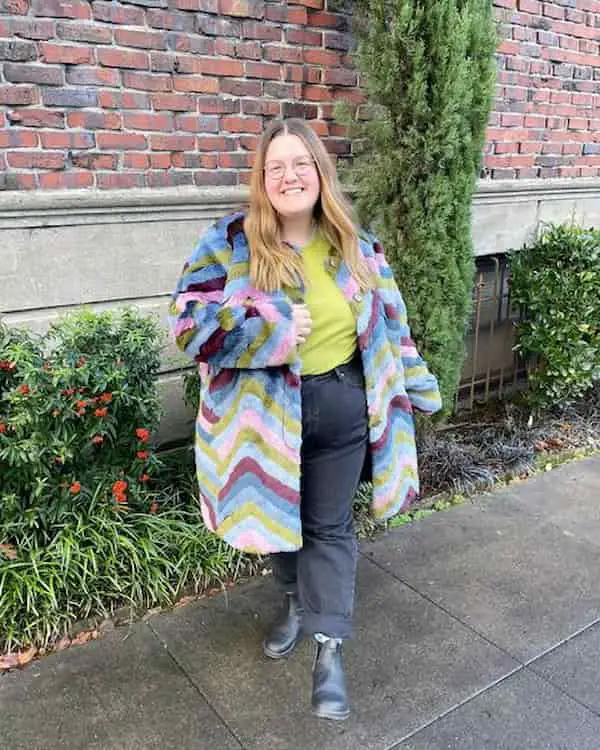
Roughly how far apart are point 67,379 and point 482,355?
347 cm

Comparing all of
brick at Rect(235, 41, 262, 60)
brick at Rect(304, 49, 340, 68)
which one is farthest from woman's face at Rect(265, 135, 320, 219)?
brick at Rect(304, 49, 340, 68)

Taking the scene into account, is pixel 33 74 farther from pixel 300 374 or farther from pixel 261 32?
pixel 300 374

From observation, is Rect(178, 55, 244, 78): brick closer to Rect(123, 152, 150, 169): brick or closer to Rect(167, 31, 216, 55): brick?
Rect(167, 31, 216, 55): brick

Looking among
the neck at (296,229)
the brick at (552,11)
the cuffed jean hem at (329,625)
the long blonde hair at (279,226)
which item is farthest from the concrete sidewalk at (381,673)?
the brick at (552,11)

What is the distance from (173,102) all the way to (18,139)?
74cm

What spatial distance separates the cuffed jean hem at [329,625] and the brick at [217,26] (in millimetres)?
2660

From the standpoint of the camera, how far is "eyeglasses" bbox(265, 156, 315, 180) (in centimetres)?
198

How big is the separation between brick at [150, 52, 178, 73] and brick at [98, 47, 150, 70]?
29 millimetres

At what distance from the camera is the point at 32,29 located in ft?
9.00

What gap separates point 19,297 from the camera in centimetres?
293

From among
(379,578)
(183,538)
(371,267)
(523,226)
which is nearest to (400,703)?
(379,578)

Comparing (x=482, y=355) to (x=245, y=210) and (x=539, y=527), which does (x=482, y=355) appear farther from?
(x=245, y=210)

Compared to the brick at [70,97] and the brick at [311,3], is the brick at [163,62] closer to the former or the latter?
the brick at [70,97]

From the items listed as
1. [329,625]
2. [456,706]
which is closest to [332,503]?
[329,625]
